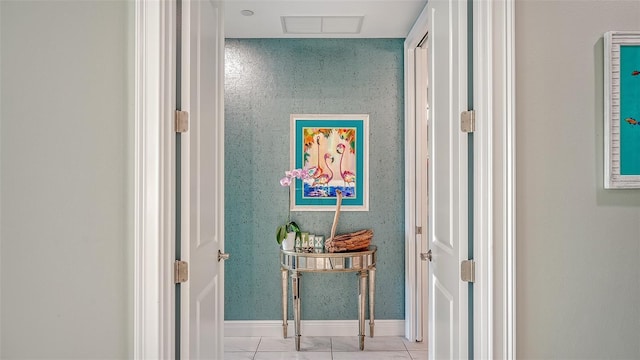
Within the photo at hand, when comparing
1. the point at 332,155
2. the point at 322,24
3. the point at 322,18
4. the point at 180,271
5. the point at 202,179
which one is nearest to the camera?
the point at 180,271

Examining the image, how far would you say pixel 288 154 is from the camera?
3.43 meters

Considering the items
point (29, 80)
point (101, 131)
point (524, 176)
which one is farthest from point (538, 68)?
point (29, 80)

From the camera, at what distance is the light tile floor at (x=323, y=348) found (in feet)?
10.1

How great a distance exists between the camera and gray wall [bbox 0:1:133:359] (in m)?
1.30

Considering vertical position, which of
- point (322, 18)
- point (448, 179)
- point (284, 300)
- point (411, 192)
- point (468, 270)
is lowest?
point (284, 300)

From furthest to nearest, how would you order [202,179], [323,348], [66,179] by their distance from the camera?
1. [323,348]
2. [202,179]
3. [66,179]

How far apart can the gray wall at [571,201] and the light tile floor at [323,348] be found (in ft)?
5.91

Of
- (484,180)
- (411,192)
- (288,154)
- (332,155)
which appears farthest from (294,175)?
(484,180)

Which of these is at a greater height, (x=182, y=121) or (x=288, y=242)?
(x=182, y=121)

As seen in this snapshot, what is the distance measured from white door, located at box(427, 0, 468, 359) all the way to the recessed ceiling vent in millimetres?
1129

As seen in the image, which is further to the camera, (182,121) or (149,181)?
(182,121)

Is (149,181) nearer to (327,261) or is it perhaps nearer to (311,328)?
(327,261)

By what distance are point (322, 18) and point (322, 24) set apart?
12cm

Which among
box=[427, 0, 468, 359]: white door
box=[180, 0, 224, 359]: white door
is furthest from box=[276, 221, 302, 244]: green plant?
box=[427, 0, 468, 359]: white door
